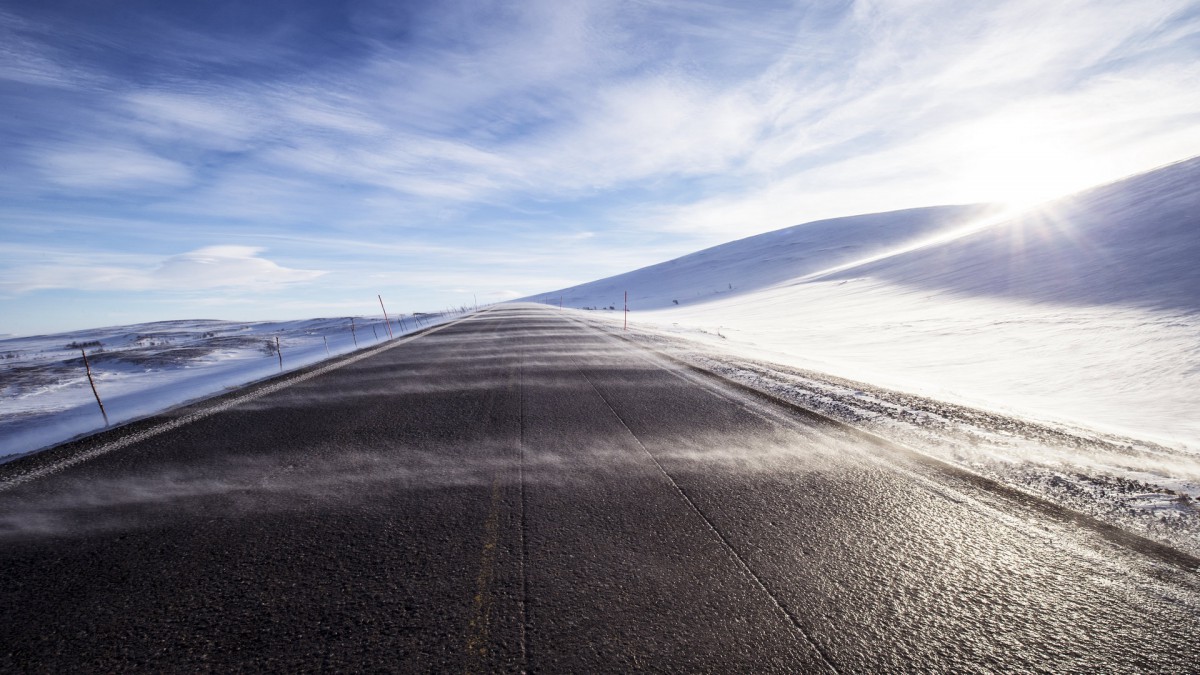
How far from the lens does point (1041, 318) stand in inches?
650

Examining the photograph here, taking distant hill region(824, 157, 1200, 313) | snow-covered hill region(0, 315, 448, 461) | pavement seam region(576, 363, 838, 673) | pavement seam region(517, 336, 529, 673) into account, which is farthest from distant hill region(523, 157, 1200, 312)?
snow-covered hill region(0, 315, 448, 461)

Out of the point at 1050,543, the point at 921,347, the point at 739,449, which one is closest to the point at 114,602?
the point at 739,449

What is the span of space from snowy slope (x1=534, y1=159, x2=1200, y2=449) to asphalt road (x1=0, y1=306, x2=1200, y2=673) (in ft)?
16.3

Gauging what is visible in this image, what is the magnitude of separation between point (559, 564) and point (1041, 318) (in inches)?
799

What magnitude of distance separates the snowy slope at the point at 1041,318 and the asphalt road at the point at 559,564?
498 cm

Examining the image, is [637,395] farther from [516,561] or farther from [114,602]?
[114,602]

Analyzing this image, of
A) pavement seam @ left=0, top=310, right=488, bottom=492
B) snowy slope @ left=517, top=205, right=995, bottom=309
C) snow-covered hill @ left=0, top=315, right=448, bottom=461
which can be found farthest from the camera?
snowy slope @ left=517, top=205, right=995, bottom=309

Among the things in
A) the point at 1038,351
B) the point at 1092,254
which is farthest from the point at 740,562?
the point at 1092,254

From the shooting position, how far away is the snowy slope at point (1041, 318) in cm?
896

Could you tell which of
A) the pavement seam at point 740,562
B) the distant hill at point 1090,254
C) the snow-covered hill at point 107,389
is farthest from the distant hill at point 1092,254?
the snow-covered hill at point 107,389

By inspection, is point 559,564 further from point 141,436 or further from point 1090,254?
point 1090,254

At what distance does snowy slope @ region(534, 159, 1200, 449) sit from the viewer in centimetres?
896

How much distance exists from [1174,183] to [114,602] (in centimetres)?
5470

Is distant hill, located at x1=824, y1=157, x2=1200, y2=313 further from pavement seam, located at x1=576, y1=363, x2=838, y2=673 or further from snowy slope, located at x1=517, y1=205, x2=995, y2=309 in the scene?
snowy slope, located at x1=517, y1=205, x2=995, y2=309
